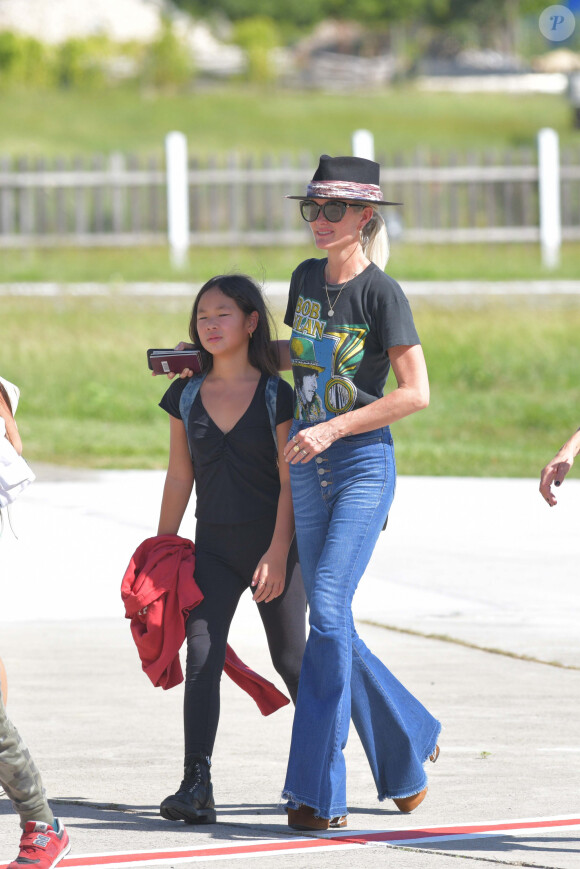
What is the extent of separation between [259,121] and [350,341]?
133 ft

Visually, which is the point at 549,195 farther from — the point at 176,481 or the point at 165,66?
the point at 165,66

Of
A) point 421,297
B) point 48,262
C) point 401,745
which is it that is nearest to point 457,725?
point 401,745

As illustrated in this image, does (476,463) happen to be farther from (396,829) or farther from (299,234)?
(299,234)

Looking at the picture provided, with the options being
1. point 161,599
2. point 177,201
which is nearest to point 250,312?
point 161,599

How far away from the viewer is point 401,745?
14.5 ft

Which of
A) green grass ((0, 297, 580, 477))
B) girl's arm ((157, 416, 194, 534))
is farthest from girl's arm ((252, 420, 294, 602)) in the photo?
green grass ((0, 297, 580, 477))

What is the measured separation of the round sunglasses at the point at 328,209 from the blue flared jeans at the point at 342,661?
62 cm

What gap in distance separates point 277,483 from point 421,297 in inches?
566

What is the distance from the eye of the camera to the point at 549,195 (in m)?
23.1

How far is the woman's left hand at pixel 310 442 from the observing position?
4230mm

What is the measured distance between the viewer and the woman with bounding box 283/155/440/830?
4.23 metres

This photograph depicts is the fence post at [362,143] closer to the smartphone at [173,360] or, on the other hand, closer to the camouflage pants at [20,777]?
the smartphone at [173,360]

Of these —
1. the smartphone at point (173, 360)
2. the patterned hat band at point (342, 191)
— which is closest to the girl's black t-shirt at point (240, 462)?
the smartphone at point (173, 360)

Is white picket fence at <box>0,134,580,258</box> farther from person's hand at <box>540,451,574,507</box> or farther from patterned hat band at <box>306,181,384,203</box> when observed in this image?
person's hand at <box>540,451,574,507</box>
